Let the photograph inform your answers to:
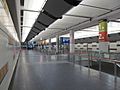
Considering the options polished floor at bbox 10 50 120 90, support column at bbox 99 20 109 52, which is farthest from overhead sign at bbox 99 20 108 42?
polished floor at bbox 10 50 120 90

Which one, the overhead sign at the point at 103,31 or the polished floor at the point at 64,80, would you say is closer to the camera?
the polished floor at the point at 64,80

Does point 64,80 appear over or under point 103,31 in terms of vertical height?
under

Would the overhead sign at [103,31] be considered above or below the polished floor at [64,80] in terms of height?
above

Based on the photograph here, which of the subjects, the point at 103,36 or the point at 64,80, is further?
the point at 103,36

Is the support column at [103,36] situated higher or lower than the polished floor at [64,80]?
higher

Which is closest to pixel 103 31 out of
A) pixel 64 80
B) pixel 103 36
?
pixel 103 36

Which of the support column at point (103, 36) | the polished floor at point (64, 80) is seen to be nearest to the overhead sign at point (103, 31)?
the support column at point (103, 36)

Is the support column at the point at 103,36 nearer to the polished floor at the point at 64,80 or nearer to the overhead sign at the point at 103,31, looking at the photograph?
the overhead sign at the point at 103,31

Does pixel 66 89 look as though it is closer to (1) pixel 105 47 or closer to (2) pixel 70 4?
(2) pixel 70 4

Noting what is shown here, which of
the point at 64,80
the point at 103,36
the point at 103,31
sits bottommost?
the point at 64,80

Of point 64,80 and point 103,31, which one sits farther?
point 103,31

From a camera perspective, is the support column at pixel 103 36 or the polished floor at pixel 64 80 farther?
the support column at pixel 103 36

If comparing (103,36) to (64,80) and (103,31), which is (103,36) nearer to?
(103,31)

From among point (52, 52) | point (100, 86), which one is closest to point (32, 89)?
point (100, 86)
